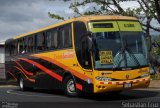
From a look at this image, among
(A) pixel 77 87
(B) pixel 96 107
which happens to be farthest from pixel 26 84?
(B) pixel 96 107

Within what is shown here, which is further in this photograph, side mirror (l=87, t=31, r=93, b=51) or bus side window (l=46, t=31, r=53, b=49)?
bus side window (l=46, t=31, r=53, b=49)

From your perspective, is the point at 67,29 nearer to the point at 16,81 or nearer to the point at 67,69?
the point at 67,69

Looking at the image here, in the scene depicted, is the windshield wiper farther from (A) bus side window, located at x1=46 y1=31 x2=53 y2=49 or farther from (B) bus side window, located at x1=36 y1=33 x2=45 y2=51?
(B) bus side window, located at x1=36 y1=33 x2=45 y2=51

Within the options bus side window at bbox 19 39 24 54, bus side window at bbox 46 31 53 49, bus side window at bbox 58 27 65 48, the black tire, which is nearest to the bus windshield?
bus side window at bbox 58 27 65 48

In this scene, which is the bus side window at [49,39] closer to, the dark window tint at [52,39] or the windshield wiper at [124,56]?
the dark window tint at [52,39]

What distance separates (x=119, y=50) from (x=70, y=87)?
3082 millimetres

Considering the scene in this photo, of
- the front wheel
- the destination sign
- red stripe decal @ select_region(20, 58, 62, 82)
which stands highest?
the destination sign

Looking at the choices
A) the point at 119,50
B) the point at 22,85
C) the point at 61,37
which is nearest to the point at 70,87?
the point at 61,37

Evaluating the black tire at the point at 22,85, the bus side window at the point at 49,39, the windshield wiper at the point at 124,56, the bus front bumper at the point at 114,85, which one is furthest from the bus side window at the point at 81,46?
the black tire at the point at 22,85

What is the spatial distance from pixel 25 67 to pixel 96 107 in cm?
1124

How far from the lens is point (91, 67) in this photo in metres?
18.7

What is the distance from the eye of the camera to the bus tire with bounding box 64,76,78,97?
20.3 m

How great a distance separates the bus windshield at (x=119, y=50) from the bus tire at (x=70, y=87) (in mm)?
2227

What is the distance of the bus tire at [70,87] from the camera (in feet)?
66.7
